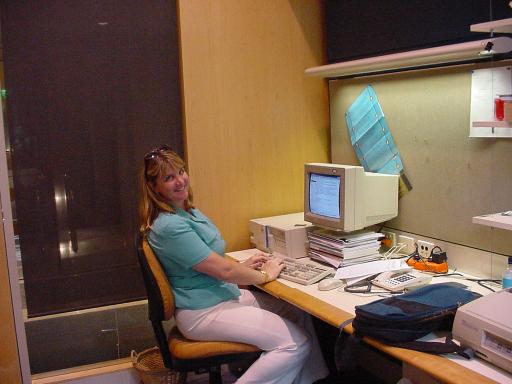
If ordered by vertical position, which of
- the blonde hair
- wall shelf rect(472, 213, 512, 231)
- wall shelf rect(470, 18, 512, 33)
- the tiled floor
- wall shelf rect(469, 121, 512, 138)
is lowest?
the tiled floor

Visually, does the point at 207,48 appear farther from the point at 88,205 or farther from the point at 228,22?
the point at 88,205

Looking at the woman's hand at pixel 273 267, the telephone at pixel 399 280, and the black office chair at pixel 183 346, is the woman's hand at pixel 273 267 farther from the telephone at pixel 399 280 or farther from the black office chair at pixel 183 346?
the telephone at pixel 399 280

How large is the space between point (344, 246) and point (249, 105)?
41.1 inches

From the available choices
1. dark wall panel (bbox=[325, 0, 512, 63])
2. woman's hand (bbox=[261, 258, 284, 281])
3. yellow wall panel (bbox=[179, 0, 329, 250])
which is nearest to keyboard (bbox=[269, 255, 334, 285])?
woman's hand (bbox=[261, 258, 284, 281])

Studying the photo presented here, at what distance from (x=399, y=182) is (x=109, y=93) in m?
1.65

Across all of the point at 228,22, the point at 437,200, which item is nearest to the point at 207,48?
the point at 228,22

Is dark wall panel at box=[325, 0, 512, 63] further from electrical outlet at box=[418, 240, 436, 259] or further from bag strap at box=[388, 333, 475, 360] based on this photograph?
bag strap at box=[388, 333, 475, 360]

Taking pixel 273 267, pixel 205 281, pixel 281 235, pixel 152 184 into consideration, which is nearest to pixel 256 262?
pixel 273 267

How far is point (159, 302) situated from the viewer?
2344 mm

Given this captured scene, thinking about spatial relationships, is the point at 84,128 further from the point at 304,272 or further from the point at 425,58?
the point at 425,58

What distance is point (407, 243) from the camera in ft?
9.26

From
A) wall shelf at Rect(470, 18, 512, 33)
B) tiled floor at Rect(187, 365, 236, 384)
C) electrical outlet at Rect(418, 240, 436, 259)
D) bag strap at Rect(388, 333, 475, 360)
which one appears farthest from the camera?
tiled floor at Rect(187, 365, 236, 384)

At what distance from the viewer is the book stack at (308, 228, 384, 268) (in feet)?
8.67

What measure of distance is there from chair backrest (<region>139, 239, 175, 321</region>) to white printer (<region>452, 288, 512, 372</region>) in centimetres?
119
